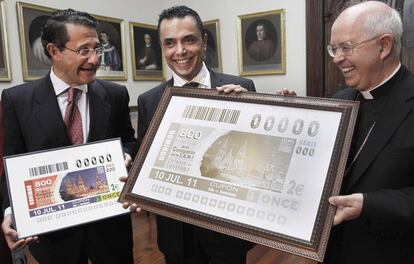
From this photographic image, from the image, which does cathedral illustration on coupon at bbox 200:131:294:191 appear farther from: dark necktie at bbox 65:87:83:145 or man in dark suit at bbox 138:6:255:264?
dark necktie at bbox 65:87:83:145

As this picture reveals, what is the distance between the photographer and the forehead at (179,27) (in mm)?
1686

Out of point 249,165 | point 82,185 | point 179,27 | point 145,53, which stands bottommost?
point 82,185

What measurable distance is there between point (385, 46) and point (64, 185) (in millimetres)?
1370

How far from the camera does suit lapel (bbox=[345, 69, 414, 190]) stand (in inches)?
46.4

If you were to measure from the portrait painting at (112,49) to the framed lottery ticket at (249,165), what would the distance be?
311 cm

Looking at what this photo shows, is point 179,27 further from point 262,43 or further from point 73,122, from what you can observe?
point 262,43

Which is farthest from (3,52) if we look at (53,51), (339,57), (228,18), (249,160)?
(339,57)

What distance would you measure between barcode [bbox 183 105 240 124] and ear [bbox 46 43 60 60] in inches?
27.3

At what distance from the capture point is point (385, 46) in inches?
48.4

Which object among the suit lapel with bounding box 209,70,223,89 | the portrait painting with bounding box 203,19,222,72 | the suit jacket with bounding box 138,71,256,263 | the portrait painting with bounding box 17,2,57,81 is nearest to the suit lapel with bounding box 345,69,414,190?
the suit jacket with bounding box 138,71,256,263

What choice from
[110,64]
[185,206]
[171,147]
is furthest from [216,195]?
[110,64]

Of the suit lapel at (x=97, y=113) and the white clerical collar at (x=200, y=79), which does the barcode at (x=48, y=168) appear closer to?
the suit lapel at (x=97, y=113)

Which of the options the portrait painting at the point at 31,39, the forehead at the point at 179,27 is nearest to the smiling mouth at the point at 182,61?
the forehead at the point at 179,27

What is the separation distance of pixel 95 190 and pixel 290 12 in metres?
3.65
